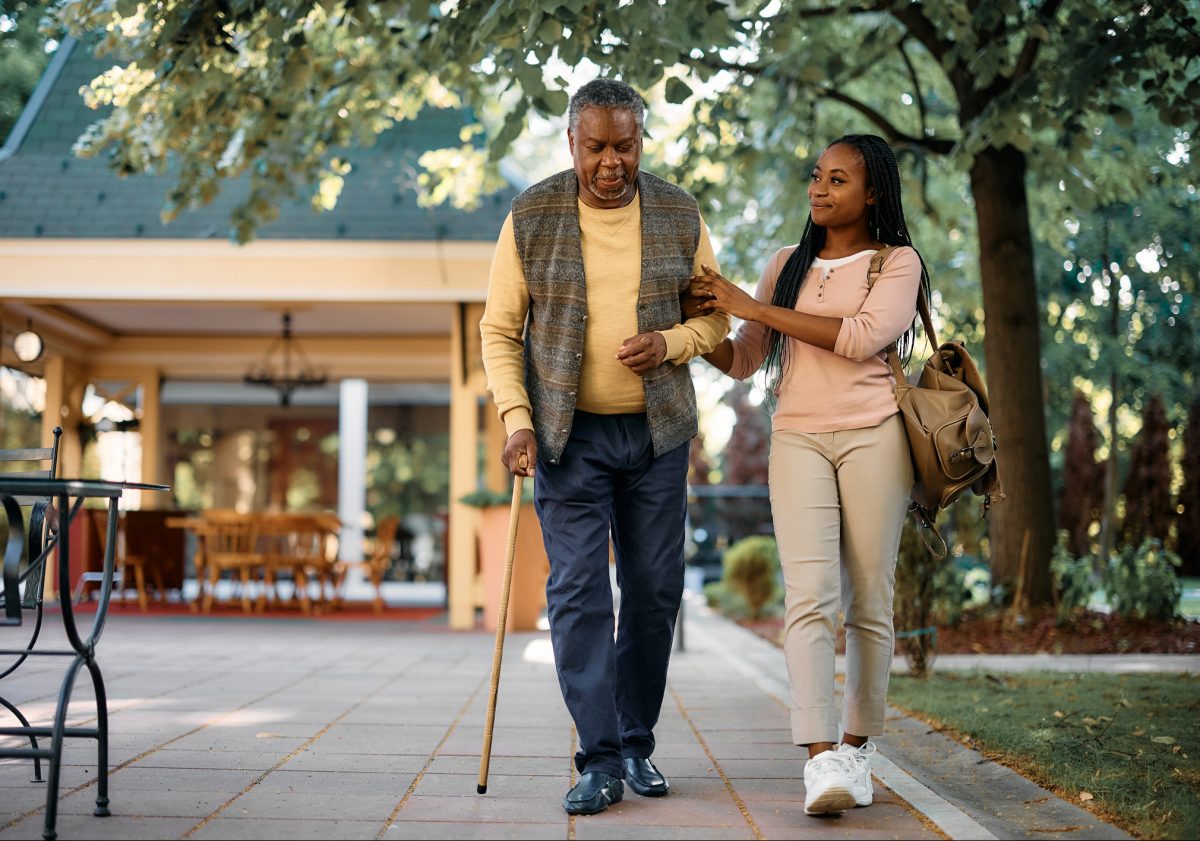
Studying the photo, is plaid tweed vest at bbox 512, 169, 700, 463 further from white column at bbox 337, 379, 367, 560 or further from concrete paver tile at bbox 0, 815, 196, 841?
white column at bbox 337, 379, 367, 560

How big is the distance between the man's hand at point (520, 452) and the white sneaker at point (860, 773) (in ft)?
3.52

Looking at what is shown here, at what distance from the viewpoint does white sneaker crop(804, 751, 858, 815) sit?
2.92m

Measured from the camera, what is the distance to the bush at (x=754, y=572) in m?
10.9

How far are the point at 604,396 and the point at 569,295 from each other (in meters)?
0.29

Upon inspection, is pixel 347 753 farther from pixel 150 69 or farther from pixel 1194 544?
pixel 1194 544

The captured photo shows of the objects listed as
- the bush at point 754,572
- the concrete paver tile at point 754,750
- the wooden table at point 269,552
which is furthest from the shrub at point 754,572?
the concrete paver tile at point 754,750

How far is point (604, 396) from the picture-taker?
3.25m

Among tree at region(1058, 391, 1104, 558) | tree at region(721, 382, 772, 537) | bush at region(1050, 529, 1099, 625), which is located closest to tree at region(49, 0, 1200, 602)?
bush at region(1050, 529, 1099, 625)

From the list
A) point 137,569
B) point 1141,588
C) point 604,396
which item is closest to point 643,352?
point 604,396

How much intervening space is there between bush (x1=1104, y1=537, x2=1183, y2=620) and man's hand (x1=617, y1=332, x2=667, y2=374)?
586 cm

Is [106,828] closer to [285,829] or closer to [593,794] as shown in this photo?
[285,829]

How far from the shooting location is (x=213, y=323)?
41.0ft

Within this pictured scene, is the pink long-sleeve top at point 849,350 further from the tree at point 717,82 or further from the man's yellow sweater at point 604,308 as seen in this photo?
the tree at point 717,82

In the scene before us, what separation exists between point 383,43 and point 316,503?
35.6 feet
